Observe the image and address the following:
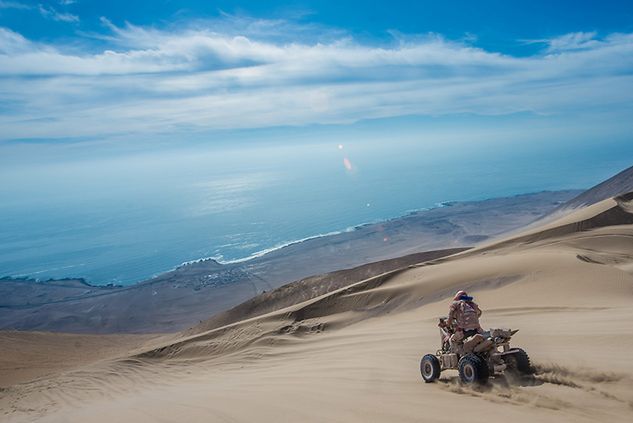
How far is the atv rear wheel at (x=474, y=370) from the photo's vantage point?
214 inches

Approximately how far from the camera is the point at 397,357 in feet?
27.3

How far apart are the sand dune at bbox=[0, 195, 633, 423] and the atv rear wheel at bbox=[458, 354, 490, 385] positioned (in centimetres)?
12

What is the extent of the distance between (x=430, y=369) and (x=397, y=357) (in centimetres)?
224

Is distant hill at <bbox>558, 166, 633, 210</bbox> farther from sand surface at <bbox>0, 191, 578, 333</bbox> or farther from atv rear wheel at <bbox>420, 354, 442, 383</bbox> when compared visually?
atv rear wheel at <bbox>420, 354, 442, 383</bbox>

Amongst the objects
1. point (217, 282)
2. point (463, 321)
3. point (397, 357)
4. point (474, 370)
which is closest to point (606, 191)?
point (217, 282)

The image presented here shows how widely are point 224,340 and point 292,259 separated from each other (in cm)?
4402

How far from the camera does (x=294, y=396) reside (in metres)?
6.58

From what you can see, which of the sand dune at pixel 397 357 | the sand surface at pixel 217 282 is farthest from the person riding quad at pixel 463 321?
the sand surface at pixel 217 282

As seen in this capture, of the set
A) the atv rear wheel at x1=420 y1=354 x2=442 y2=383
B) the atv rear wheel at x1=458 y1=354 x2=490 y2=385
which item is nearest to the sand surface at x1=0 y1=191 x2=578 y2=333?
the atv rear wheel at x1=420 y1=354 x2=442 y2=383

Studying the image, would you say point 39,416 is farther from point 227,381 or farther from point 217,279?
point 217,279

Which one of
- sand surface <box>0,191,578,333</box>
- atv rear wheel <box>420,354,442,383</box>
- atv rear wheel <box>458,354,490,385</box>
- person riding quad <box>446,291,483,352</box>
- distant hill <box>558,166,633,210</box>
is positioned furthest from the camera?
distant hill <box>558,166,633,210</box>

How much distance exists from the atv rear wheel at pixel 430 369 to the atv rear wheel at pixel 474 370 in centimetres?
53

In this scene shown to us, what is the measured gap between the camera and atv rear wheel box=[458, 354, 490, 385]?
17.9 ft

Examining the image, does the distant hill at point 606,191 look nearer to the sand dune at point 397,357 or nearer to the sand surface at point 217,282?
the sand surface at point 217,282
